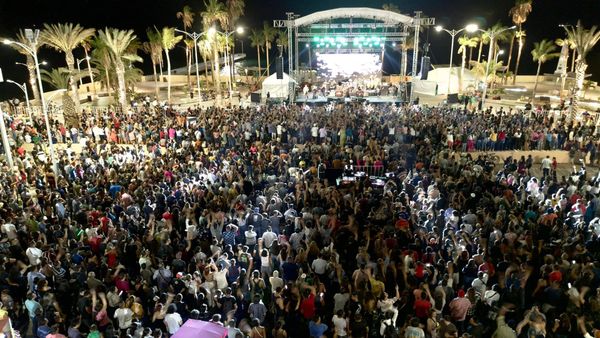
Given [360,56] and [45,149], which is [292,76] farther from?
[45,149]

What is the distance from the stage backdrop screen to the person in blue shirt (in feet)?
104

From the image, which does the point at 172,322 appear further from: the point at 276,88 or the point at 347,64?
the point at 347,64

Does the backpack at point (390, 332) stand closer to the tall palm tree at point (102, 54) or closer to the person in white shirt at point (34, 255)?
the person in white shirt at point (34, 255)

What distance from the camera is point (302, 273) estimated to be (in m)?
8.02

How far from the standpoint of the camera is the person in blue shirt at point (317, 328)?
6.53 m

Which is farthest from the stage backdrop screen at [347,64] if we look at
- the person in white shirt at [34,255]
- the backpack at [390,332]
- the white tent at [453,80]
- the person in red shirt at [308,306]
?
the backpack at [390,332]

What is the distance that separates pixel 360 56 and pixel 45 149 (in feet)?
79.3

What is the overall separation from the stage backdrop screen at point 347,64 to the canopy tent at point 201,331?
3213cm

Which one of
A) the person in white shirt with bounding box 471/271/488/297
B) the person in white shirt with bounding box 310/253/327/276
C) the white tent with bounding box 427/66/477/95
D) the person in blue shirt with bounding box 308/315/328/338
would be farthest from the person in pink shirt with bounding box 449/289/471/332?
the white tent with bounding box 427/66/477/95

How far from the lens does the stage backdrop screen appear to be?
119ft

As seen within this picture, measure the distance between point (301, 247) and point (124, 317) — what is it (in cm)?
338

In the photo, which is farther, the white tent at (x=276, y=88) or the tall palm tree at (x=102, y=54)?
the white tent at (x=276, y=88)

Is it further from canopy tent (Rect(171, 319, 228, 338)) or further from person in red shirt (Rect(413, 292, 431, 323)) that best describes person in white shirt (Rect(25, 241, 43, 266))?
person in red shirt (Rect(413, 292, 431, 323))

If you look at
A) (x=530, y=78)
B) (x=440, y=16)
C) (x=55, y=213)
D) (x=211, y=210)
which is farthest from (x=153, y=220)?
(x=440, y=16)
